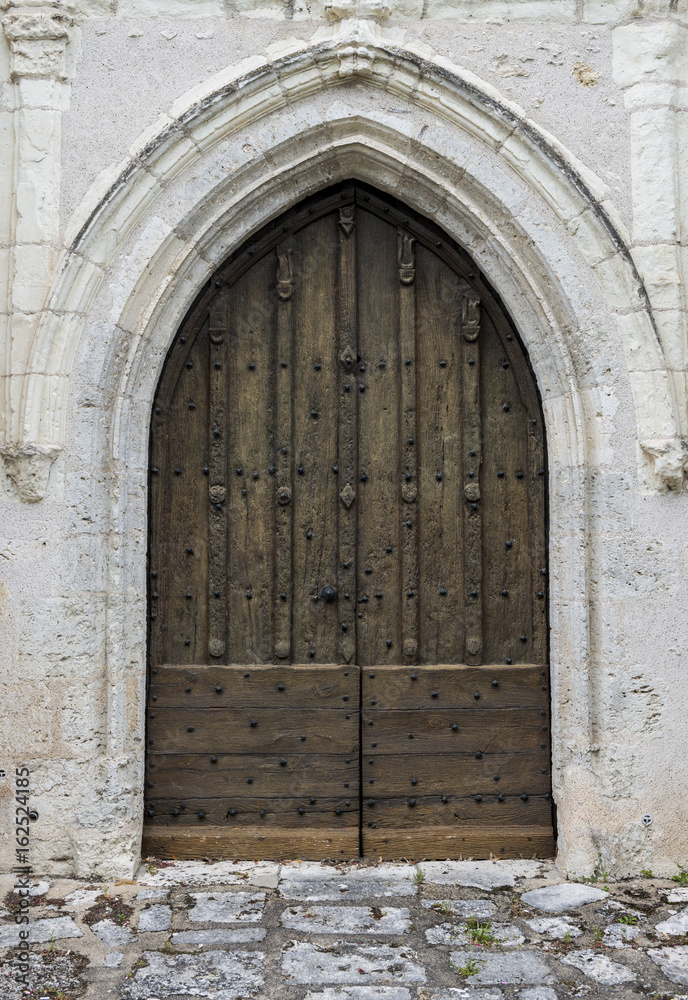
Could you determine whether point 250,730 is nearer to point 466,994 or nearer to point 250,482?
point 250,482

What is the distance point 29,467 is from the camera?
2.98m

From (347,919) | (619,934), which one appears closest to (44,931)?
(347,919)

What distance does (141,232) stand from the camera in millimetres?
3096

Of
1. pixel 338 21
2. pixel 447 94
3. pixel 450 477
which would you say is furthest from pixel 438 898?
pixel 338 21

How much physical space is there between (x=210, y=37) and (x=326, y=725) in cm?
260

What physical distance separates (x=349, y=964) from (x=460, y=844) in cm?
89

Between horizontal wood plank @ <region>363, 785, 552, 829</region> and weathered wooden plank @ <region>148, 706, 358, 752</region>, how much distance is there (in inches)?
9.6

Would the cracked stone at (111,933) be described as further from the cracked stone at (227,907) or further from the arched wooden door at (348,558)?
the arched wooden door at (348,558)

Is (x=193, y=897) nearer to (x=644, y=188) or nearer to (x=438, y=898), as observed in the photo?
(x=438, y=898)

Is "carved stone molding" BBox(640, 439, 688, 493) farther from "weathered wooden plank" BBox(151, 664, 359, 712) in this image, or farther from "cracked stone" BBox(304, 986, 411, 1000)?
"cracked stone" BBox(304, 986, 411, 1000)

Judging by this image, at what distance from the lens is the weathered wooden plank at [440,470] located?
3293mm

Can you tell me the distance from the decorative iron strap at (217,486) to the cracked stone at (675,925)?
1739mm

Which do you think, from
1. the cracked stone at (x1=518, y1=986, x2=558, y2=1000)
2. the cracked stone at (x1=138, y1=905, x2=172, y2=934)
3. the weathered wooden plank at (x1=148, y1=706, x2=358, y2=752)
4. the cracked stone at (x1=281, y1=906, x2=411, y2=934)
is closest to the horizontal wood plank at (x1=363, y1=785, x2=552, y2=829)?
Result: the weathered wooden plank at (x1=148, y1=706, x2=358, y2=752)

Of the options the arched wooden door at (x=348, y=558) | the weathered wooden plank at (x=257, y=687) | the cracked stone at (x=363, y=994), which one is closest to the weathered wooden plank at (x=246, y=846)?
the arched wooden door at (x=348, y=558)
